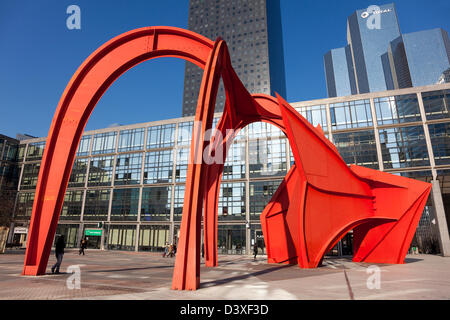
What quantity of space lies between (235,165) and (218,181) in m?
22.0

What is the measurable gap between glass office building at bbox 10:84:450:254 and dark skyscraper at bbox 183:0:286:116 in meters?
52.8

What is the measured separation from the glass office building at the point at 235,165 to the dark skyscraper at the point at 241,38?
173 ft

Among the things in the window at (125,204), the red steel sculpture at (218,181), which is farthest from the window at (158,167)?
the red steel sculpture at (218,181)

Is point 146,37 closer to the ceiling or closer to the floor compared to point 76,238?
closer to the ceiling

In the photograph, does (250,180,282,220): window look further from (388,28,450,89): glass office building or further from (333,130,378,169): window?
(388,28,450,89): glass office building

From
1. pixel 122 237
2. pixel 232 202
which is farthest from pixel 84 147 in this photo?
pixel 232 202

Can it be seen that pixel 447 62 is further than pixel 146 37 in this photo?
Yes

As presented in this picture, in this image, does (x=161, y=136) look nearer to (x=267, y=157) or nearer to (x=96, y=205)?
(x=96, y=205)

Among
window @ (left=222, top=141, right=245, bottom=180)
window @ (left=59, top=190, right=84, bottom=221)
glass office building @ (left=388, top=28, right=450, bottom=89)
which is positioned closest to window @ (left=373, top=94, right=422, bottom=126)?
window @ (left=222, top=141, right=245, bottom=180)

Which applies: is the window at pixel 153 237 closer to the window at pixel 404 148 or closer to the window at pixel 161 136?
the window at pixel 161 136
